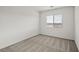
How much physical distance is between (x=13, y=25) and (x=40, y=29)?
3.10m

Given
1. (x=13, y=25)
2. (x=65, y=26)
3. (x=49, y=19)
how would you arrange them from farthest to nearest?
(x=49, y=19), (x=65, y=26), (x=13, y=25)

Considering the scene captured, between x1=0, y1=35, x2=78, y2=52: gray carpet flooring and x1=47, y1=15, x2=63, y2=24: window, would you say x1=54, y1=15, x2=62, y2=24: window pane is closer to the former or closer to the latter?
x1=47, y1=15, x2=63, y2=24: window

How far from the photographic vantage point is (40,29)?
20.9 feet

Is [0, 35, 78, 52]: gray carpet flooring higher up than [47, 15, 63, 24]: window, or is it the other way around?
[47, 15, 63, 24]: window

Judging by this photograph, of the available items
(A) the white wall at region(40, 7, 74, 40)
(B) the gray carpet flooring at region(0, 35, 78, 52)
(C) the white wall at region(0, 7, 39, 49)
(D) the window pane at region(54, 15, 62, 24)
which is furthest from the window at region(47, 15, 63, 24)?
(B) the gray carpet flooring at region(0, 35, 78, 52)

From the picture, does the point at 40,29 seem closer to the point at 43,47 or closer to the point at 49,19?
the point at 49,19

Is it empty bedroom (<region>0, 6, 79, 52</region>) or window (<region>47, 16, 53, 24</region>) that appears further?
window (<region>47, 16, 53, 24</region>)

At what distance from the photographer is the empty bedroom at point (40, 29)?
3189 millimetres

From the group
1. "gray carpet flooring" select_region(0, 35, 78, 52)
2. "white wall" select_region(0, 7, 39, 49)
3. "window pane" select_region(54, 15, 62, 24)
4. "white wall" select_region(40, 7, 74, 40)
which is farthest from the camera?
"window pane" select_region(54, 15, 62, 24)

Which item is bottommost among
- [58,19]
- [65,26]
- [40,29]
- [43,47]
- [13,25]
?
[43,47]

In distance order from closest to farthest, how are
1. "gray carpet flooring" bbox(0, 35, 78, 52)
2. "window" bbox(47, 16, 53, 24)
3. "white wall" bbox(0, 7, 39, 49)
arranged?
"gray carpet flooring" bbox(0, 35, 78, 52)
"white wall" bbox(0, 7, 39, 49)
"window" bbox(47, 16, 53, 24)

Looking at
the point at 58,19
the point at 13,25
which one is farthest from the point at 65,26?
the point at 13,25

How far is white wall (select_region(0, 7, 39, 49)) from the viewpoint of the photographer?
3.17 m
